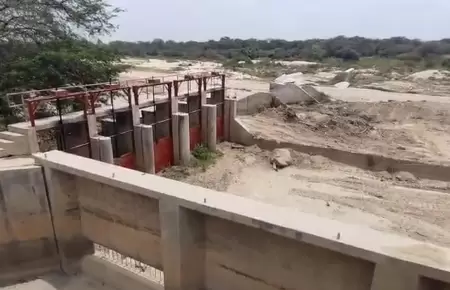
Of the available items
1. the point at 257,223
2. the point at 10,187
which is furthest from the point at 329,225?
the point at 10,187

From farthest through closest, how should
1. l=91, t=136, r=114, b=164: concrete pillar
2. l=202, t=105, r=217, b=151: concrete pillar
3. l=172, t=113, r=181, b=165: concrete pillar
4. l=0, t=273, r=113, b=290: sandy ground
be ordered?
1. l=202, t=105, r=217, b=151: concrete pillar
2. l=172, t=113, r=181, b=165: concrete pillar
3. l=91, t=136, r=114, b=164: concrete pillar
4. l=0, t=273, r=113, b=290: sandy ground

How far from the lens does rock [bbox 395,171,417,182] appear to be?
12.7 m

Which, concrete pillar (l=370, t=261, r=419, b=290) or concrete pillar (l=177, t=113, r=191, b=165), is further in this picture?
concrete pillar (l=177, t=113, r=191, b=165)

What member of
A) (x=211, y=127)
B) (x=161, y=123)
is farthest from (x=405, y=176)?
(x=161, y=123)

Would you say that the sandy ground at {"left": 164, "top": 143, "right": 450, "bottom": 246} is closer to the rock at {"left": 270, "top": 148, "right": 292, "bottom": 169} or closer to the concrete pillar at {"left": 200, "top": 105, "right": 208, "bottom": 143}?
the rock at {"left": 270, "top": 148, "right": 292, "bottom": 169}

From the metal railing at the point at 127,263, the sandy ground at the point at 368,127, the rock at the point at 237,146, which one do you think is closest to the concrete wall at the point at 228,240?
the metal railing at the point at 127,263

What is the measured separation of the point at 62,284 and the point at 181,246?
95.8 inches

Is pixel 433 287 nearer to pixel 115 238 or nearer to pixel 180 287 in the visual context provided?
pixel 180 287

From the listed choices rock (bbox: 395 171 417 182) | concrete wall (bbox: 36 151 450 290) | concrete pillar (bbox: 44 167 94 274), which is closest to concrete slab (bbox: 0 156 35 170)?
concrete wall (bbox: 36 151 450 290)

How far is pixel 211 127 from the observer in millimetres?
→ 15047

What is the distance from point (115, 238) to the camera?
5.88 meters

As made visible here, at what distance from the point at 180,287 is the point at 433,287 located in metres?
3.03

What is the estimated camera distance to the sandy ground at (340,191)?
33.8ft

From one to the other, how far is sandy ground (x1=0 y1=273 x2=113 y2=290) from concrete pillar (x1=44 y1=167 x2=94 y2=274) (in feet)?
0.68
